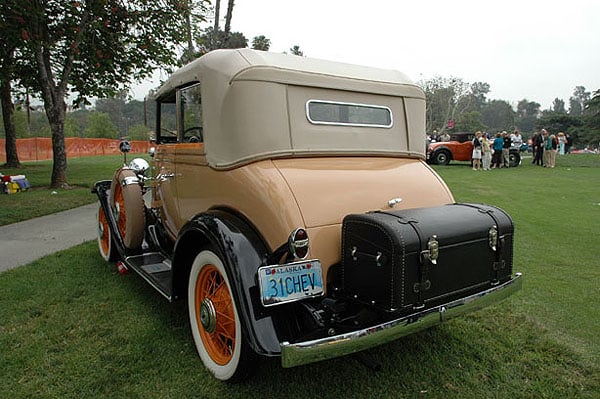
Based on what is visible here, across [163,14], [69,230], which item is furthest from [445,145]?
[69,230]

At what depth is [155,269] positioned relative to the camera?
3.81 meters

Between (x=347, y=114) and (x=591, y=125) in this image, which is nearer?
(x=347, y=114)

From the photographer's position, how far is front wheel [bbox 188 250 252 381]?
101 inches

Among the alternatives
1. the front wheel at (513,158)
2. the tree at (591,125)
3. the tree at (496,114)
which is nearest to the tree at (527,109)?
the tree at (496,114)

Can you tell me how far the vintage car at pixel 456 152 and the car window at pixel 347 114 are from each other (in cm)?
1708

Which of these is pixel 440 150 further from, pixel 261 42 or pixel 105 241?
pixel 261 42

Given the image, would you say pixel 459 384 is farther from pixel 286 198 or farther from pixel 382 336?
pixel 286 198

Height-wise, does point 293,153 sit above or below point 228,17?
below

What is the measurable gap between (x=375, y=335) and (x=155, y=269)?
2280 millimetres

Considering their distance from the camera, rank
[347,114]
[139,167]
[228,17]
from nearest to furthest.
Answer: [347,114] → [139,167] → [228,17]

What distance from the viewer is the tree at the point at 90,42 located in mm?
10195

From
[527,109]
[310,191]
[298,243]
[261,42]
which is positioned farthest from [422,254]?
[527,109]

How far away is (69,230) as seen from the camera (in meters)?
6.96

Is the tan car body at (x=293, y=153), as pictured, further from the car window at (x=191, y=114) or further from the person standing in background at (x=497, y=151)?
the person standing in background at (x=497, y=151)
